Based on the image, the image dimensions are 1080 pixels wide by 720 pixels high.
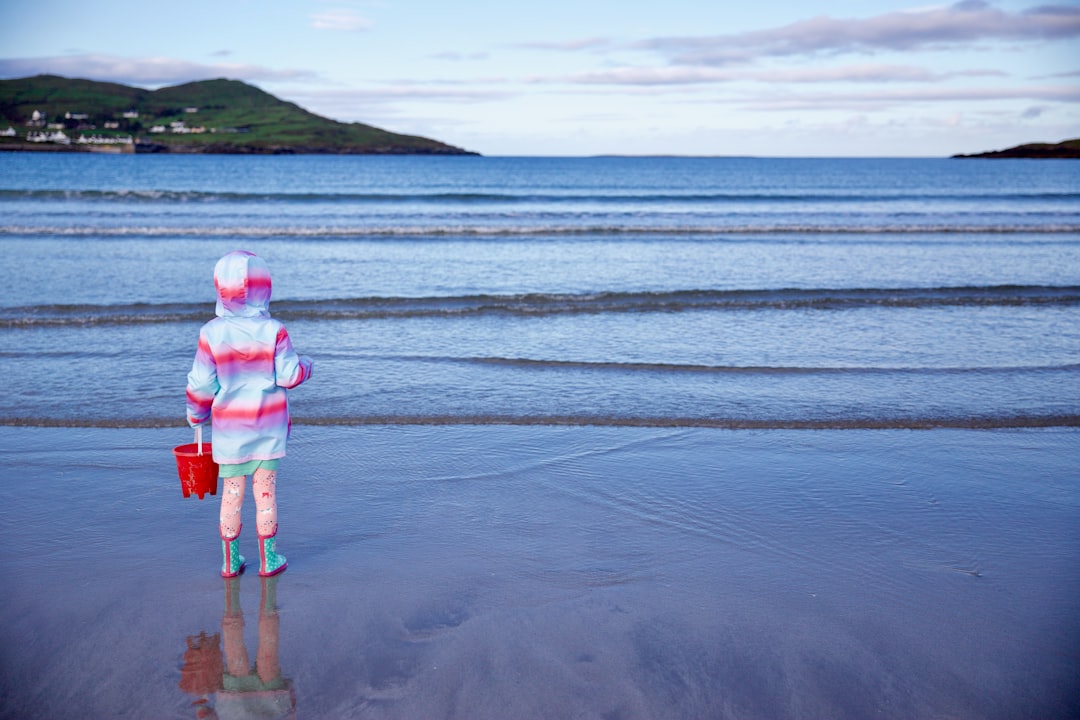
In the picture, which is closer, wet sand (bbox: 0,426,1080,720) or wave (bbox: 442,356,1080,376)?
wet sand (bbox: 0,426,1080,720)

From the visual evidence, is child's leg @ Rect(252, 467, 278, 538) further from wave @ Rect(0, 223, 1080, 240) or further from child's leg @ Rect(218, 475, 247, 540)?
wave @ Rect(0, 223, 1080, 240)

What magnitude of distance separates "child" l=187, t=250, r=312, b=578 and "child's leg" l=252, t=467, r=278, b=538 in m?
0.02

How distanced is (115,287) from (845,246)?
667 inches

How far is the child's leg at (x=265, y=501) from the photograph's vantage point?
467 cm

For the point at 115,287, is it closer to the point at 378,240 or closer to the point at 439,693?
the point at 378,240

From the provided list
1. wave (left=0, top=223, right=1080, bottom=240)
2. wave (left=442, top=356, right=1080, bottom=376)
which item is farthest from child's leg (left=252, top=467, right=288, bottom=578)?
wave (left=0, top=223, right=1080, bottom=240)

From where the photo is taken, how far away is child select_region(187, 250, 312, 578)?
14.3ft

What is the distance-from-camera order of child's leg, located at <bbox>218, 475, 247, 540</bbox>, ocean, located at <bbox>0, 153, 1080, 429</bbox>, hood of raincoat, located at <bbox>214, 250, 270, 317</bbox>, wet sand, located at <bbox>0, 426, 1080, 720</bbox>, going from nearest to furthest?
wet sand, located at <bbox>0, 426, 1080, 720</bbox> → hood of raincoat, located at <bbox>214, 250, 270, 317</bbox> → child's leg, located at <bbox>218, 475, 247, 540</bbox> → ocean, located at <bbox>0, 153, 1080, 429</bbox>

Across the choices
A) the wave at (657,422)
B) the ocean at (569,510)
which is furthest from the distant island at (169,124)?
the wave at (657,422)

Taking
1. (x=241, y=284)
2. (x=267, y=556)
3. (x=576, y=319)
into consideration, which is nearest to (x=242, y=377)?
(x=241, y=284)

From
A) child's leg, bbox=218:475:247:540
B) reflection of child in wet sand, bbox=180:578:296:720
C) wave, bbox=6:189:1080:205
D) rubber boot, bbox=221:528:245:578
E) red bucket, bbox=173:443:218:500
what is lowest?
reflection of child in wet sand, bbox=180:578:296:720

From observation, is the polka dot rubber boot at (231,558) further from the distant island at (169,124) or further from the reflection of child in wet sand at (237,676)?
the distant island at (169,124)

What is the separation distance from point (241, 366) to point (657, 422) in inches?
167

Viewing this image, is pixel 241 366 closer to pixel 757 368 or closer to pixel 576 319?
pixel 757 368
